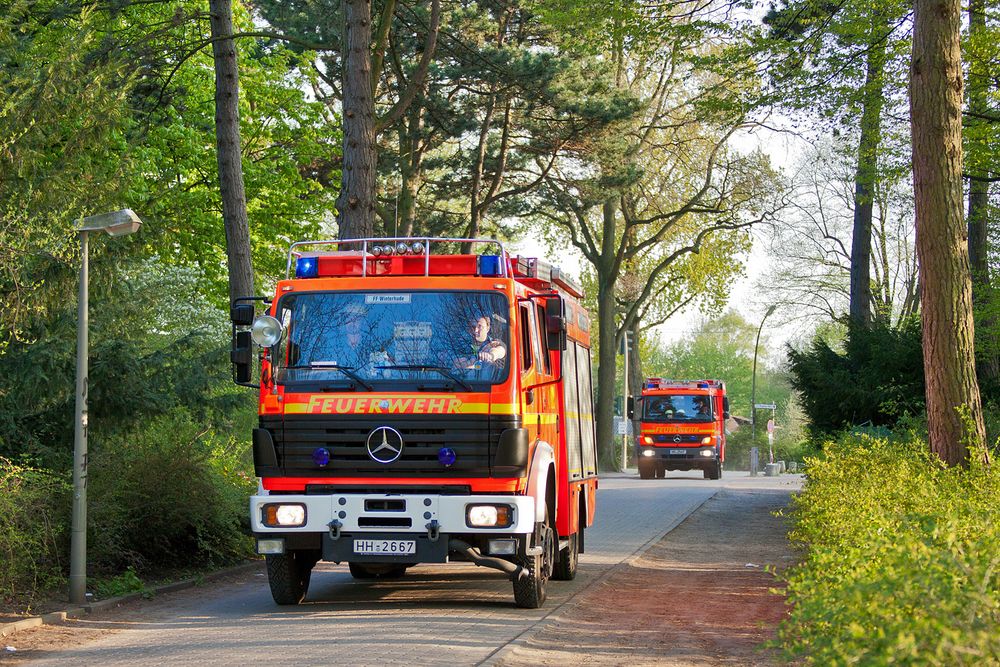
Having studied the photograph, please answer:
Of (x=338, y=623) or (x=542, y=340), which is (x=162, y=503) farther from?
(x=542, y=340)

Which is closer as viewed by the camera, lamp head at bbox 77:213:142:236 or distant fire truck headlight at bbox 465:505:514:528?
distant fire truck headlight at bbox 465:505:514:528

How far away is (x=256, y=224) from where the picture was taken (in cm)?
3916

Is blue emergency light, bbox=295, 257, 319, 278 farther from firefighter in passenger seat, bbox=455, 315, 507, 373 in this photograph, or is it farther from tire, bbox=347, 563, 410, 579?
tire, bbox=347, 563, 410, 579

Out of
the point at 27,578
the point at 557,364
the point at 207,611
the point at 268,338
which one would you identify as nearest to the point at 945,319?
the point at 557,364

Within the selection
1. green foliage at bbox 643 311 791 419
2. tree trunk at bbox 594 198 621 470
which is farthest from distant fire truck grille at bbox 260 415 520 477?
green foliage at bbox 643 311 791 419

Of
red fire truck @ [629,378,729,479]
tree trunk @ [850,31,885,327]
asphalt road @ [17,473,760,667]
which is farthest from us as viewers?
red fire truck @ [629,378,729,479]

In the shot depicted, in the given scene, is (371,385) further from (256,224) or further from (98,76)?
(256,224)

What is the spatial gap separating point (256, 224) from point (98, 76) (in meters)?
24.3

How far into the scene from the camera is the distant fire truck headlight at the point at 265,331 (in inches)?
428

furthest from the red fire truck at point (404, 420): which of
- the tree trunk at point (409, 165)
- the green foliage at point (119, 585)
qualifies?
the tree trunk at point (409, 165)

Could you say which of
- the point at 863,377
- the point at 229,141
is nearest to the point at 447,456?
the point at 229,141

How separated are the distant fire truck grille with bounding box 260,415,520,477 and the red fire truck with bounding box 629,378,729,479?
105 feet

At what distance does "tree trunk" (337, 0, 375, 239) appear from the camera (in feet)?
62.4

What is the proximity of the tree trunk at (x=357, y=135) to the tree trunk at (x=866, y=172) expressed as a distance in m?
7.22
